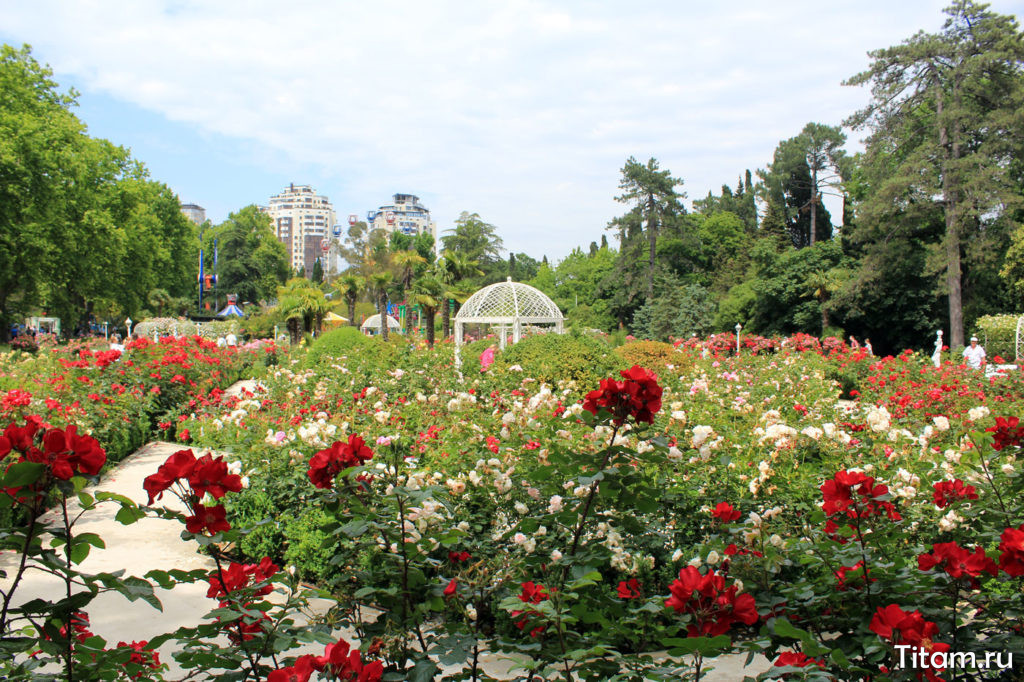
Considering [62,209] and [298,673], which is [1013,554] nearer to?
[298,673]

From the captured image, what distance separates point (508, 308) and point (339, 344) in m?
5.02

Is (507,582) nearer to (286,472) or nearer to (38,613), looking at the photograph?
(38,613)

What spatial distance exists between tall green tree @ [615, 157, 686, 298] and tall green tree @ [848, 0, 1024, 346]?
46.5 ft

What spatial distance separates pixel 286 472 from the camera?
4.69m

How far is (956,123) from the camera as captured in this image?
20969mm

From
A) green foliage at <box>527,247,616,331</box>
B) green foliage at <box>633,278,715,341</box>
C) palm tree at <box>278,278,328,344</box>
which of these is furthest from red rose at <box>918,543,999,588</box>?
green foliage at <box>527,247,616,331</box>

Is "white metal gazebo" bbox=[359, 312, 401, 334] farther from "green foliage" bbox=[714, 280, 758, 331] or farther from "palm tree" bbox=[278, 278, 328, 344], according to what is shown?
"green foliage" bbox=[714, 280, 758, 331]

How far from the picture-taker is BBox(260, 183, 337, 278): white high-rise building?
182 meters

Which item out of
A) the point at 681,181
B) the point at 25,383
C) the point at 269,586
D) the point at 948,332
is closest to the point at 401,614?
the point at 269,586

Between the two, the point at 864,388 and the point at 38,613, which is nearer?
the point at 38,613

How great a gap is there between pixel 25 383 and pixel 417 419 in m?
5.75

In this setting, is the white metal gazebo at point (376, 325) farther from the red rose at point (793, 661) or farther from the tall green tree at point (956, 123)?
the red rose at point (793, 661)

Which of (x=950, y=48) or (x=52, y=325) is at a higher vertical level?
(x=950, y=48)

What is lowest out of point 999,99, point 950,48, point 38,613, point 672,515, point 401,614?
point 672,515
